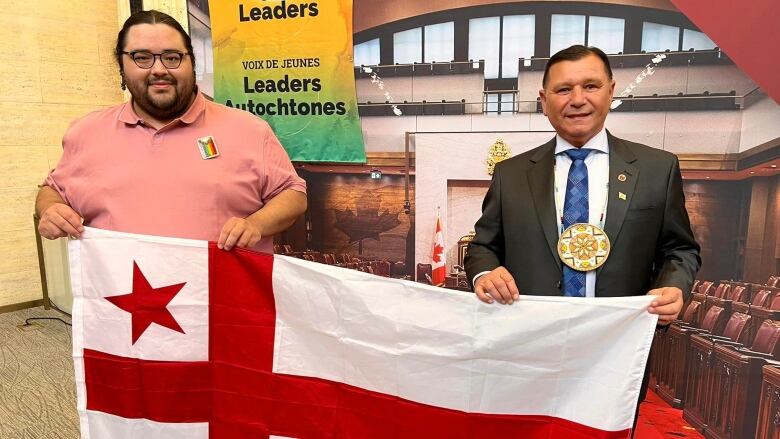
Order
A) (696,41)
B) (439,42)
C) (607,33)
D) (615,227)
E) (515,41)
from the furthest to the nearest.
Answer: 1. (439,42)
2. (515,41)
3. (607,33)
4. (696,41)
5. (615,227)

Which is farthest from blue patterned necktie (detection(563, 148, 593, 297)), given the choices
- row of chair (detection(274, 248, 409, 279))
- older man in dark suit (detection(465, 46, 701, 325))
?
row of chair (detection(274, 248, 409, 279))

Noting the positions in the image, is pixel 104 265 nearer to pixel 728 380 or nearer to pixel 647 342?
pixel 647 342

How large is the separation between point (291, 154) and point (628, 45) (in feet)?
5.55

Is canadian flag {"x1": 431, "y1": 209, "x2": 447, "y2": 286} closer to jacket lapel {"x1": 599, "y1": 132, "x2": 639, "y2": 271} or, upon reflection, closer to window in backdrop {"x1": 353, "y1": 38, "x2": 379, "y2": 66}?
window in backdrop {"x1": 353, "y1": 38, "x2": 379, "y2": 66}

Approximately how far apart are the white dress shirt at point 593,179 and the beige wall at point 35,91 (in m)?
4.49

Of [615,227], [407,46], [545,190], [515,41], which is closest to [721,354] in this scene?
[615,227]

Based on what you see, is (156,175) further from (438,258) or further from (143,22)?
(438,258)

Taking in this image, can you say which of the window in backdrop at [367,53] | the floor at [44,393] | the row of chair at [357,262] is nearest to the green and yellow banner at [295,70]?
the window in backdrop at [367,53]

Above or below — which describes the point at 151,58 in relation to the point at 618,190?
above

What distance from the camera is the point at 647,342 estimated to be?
3.89 feet

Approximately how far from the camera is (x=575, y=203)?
53.2 inches

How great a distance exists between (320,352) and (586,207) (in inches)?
33.0

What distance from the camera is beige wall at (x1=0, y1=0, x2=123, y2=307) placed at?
4129 millimetres

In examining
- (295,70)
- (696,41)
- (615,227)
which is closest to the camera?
(615,227)
